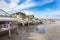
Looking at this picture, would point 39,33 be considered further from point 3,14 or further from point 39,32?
point 3,14

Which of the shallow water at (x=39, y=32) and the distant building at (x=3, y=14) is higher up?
the distant building at (x=3, y=14)

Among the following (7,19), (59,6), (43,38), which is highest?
(59,6)

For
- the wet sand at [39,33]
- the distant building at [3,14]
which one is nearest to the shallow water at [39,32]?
the wet sand at [39,33]

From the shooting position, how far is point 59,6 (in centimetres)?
278

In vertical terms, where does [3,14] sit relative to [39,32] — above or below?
above

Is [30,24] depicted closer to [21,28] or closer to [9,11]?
[21,28]

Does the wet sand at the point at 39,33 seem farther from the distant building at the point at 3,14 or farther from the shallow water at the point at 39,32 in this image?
the distant building at the point at 3,14

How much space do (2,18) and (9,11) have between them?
215mm

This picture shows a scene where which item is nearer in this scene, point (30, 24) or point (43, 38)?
point (43, 38)

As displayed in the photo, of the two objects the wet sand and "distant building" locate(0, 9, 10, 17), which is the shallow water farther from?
"distant building" locate(0, 9, 10, 17)

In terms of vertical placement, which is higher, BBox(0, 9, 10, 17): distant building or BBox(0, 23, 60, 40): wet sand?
BBox(0, 9, 10, 17): distant building

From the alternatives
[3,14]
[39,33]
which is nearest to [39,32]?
[39,33]

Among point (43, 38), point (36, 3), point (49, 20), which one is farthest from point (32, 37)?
point (36, 3)

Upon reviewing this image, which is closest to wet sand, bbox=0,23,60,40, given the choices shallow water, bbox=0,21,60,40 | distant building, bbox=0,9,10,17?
shallow water, bbox=0,21,60,40
